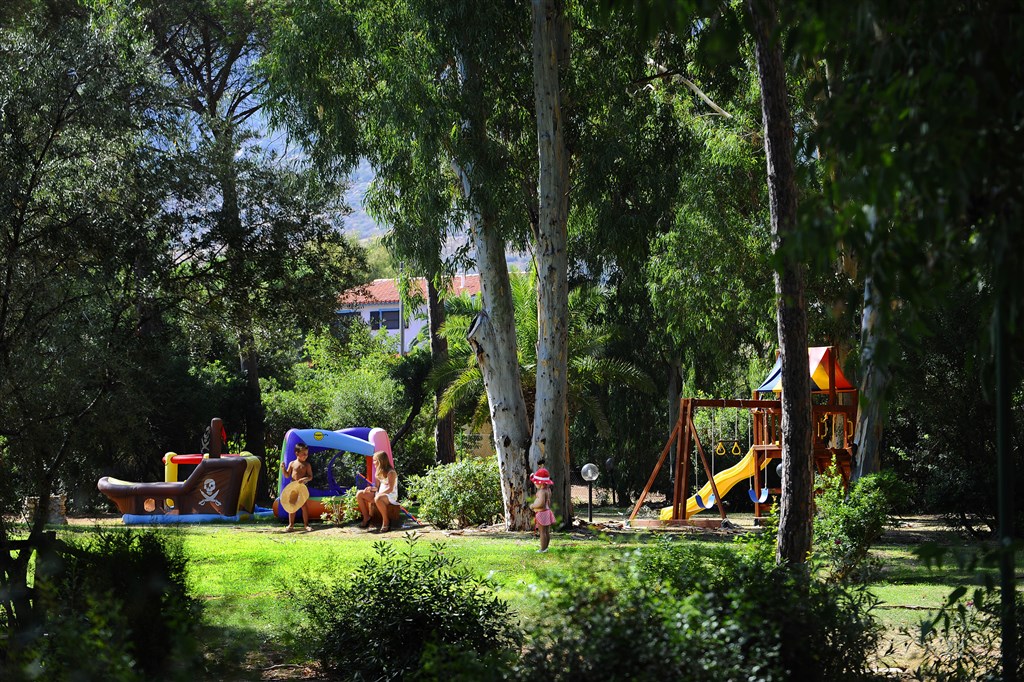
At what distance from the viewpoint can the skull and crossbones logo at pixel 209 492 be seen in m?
22.3

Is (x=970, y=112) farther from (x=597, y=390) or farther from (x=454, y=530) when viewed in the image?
(x=597, y=390)

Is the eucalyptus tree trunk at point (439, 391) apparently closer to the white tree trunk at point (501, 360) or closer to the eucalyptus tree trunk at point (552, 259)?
the white tree trunk at point (501, 360)

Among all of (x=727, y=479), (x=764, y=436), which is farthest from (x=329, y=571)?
(x=727, y=479)

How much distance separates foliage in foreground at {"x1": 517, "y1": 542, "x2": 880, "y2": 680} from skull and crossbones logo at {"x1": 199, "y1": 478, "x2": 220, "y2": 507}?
57.2 ft

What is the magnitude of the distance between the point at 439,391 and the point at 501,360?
9576 millimetres

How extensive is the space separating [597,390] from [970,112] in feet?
94.1

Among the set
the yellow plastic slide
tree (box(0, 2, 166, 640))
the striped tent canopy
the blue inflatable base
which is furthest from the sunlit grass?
the yellow plastic slide

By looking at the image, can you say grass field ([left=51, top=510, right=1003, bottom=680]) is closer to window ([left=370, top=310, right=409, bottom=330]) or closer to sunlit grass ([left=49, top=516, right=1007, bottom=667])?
sunlit grass ([left=49, top=516, right=1007, bottom=667])

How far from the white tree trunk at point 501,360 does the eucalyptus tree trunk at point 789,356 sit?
32.9ft

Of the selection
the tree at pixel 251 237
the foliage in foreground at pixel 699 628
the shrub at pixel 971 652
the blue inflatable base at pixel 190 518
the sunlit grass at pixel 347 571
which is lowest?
the blue inflatable base at pixel 190 518

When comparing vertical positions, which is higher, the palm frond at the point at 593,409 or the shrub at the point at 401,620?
the palm frond at the point at 593,409

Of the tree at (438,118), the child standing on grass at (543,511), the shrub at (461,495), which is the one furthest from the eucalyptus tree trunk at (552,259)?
the child standing on grass at (543,511)

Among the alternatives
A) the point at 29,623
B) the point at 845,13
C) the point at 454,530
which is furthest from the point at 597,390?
the point at 845,13

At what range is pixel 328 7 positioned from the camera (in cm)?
1825
